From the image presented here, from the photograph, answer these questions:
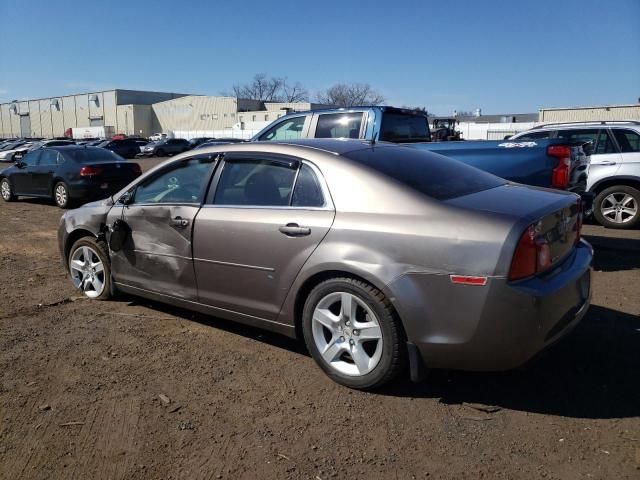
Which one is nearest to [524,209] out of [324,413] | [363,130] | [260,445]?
[324,413]

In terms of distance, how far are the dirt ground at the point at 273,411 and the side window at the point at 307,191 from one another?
1174mm

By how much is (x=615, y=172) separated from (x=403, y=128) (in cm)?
382

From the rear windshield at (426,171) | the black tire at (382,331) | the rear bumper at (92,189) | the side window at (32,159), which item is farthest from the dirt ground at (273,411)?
the side window at (32,159)

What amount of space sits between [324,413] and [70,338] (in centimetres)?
238

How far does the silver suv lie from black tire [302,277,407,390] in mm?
6432

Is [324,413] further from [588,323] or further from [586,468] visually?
[588,323]

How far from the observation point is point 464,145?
6.85 m

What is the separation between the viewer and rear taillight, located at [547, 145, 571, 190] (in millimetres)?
5949

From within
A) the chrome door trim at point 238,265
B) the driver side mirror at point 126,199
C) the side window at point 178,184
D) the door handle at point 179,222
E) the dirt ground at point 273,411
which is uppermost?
the side window at point 178,184

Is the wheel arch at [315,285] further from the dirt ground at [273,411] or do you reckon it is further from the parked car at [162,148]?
the parked car at [162,148]

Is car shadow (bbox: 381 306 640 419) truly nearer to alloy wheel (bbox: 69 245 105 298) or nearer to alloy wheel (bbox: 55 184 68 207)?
alloy wheel (bbox: 69 245 105 298)

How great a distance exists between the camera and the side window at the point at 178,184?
13.6ft

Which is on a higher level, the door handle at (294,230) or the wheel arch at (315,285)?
the door handle at (294,230)

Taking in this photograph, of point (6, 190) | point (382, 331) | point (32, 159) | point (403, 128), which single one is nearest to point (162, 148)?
point (6, 190)
